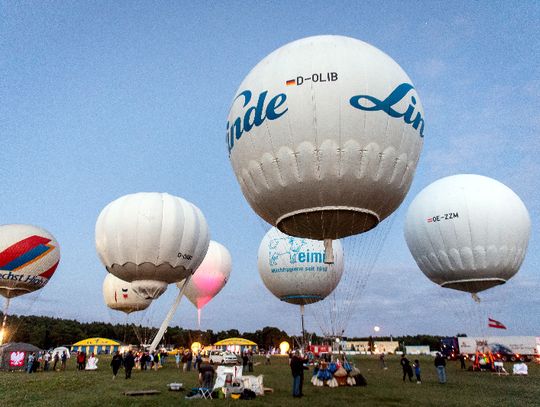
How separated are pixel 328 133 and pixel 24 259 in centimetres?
3167

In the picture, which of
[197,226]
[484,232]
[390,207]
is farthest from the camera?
[197,226]

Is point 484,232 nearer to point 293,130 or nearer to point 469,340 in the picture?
point 293,130

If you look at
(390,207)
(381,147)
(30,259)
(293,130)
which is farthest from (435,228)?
(30,259)

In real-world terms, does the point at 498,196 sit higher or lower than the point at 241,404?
higher

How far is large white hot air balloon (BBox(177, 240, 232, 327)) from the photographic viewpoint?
40.0 metres

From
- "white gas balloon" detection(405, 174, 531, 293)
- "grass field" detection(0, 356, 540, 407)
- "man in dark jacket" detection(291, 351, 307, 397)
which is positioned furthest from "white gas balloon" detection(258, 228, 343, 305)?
"man in dark jacket" detection(291, 351, 307, 397)

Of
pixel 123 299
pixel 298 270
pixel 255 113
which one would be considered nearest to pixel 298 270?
pixel 298 270

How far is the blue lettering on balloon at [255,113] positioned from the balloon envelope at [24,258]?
27.6 m

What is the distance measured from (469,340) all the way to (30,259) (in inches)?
1705

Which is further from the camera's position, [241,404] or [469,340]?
[469,340]

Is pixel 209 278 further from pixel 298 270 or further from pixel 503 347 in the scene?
pixel 503 347

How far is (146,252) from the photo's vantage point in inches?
958

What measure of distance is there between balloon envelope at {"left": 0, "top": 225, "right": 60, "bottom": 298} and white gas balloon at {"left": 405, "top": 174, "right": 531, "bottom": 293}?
31.1 metres

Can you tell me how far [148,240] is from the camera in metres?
24.4
